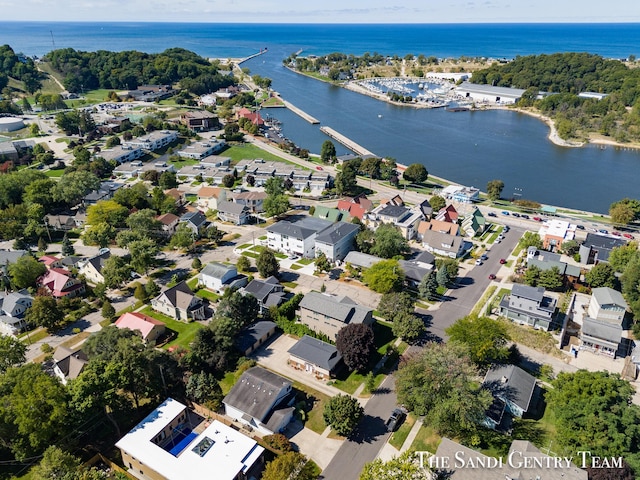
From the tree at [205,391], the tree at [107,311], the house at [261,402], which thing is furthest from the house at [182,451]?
the tree at [107,311]

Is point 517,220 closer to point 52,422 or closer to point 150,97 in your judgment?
point 52,422

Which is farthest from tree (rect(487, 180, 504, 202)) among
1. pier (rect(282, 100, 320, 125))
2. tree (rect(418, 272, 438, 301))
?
pier (rect(282, 100, 320, 125))

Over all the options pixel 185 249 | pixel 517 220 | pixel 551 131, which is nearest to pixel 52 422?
pixel 185 249

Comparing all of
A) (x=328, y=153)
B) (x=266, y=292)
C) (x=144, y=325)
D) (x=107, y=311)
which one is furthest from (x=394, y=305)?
(x=328, y=153)

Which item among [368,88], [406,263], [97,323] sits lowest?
[97,323]

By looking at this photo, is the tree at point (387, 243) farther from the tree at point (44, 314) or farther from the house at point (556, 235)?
the tree at point (44, 314)

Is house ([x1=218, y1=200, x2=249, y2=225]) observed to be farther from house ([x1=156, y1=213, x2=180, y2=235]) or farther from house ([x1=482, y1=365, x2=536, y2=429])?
house ([x1=482, y1=365, x2=536, y2=429])
